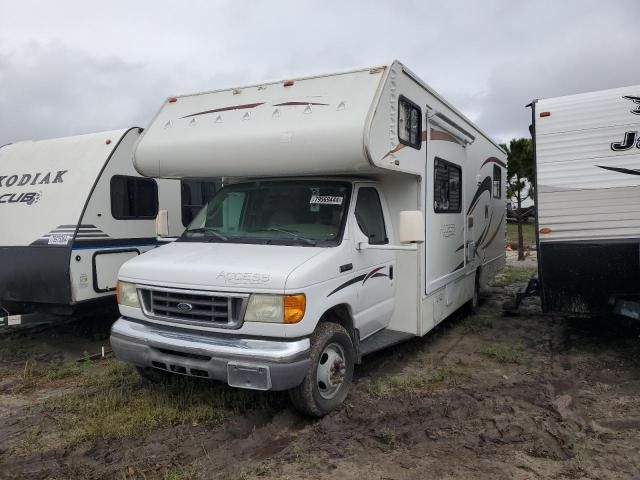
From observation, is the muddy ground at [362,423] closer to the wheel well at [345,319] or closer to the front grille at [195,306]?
the wheel well at [345,319]

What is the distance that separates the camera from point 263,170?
16.6 ft

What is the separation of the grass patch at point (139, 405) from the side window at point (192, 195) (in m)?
3.61

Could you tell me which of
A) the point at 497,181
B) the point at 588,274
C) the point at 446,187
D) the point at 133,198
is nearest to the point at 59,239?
the point at 133,198

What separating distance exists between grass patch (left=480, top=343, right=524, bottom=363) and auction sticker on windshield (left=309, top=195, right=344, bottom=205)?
2895 millimetres

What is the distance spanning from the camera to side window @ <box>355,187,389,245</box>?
5.20m

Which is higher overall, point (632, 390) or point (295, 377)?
point (295, 377)

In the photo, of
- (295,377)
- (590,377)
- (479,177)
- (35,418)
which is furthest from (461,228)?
(35,418)

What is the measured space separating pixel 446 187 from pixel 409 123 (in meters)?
1.54

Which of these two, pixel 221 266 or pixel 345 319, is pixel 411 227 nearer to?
pixel 345 319

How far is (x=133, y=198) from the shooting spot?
7.53 m

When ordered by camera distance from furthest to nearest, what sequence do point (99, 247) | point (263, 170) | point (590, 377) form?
point (99, 247) < point (590, 377) < point (263, 170)

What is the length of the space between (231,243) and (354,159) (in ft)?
4.40

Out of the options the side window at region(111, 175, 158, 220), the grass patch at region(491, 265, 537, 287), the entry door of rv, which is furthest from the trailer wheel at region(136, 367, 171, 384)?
the grass patch at region(491, 265, 537, 287)

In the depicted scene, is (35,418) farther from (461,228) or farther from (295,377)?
(461,228)
